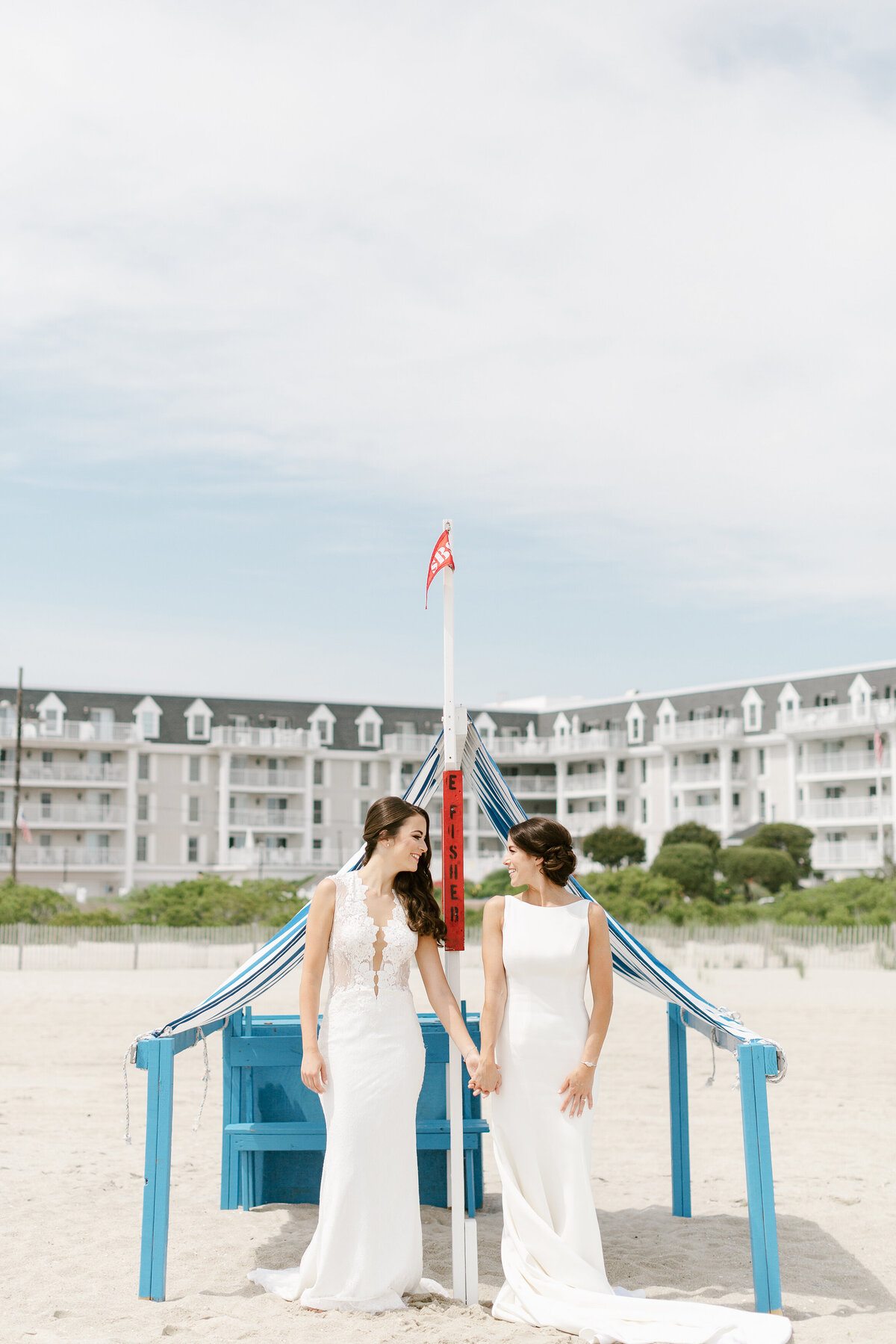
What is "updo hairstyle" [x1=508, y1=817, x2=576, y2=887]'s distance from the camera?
5.80m

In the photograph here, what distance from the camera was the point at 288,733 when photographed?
6462 centimetres

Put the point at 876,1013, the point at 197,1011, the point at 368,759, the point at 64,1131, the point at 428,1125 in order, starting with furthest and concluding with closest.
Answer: the point at 368,759 < the point at 876,1013 < the point at 64,1131 < the point at 428,1125 < the point at 197,1011

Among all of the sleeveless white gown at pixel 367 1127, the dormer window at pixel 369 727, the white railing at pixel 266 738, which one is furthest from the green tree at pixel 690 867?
the sleeveless white gown at pixel 367 1127

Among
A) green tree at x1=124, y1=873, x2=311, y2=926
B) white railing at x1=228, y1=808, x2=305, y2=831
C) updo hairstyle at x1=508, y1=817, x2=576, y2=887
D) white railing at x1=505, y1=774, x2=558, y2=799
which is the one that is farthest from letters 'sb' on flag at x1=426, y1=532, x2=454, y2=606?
white railing at x1=505, y1=774, x2=558, y2=799

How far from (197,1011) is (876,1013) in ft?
50.6

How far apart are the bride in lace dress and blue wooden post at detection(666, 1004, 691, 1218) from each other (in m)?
1.96

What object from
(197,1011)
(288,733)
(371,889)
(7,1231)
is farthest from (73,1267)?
(288,733)

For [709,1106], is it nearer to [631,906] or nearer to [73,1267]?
[73,1267]

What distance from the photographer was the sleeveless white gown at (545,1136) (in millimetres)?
5590

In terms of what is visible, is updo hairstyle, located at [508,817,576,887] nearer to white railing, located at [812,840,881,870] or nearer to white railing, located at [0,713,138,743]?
white railing, located at [812,840,881,870]

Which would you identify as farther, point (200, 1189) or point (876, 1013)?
point (876, 1013)

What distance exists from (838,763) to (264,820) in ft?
90.4

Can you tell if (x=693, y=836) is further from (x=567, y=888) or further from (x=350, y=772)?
(x=567, y=888)

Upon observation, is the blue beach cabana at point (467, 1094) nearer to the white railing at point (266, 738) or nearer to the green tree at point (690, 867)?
the green tree at point (690, 867)
